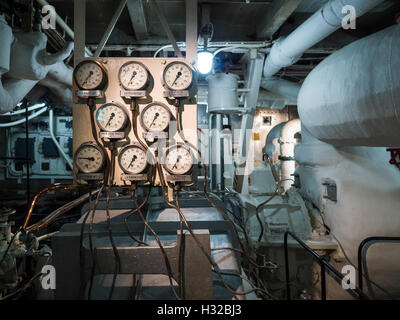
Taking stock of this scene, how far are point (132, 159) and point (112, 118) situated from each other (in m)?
0.33

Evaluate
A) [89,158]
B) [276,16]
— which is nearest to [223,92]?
[276,16]

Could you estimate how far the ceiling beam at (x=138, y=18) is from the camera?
2808 millimetres

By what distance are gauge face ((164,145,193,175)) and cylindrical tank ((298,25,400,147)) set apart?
1327 mm

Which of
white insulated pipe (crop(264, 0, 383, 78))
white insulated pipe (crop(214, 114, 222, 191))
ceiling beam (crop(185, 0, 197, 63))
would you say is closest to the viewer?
ceiling beam (crop(185, 0, 197, 63))

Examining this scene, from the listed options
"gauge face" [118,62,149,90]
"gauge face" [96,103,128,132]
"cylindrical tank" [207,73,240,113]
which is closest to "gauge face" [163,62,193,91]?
"gauge face" [118,62,149,90]

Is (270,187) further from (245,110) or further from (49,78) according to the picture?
(49,78)

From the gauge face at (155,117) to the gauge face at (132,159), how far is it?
0.18 metres

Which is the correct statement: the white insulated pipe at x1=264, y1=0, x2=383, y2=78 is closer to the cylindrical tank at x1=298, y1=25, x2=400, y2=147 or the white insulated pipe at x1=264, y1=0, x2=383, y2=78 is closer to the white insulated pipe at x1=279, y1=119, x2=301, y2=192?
the cylindrical tank at x1=298, y1=25, x2=400, y2=147

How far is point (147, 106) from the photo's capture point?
5.49 ft

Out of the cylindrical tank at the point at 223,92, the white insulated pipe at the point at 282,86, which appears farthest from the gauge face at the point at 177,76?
the white insulated pipe at the point at 282,86

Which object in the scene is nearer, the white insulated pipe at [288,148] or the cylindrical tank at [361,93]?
the cylindrical tank at [361,93]

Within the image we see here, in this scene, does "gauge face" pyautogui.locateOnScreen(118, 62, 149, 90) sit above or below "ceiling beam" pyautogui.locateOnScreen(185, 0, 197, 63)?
below

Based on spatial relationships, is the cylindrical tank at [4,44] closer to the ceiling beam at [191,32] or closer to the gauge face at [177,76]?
the gauge face at [177,76]

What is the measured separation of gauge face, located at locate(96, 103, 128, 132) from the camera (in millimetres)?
1655
